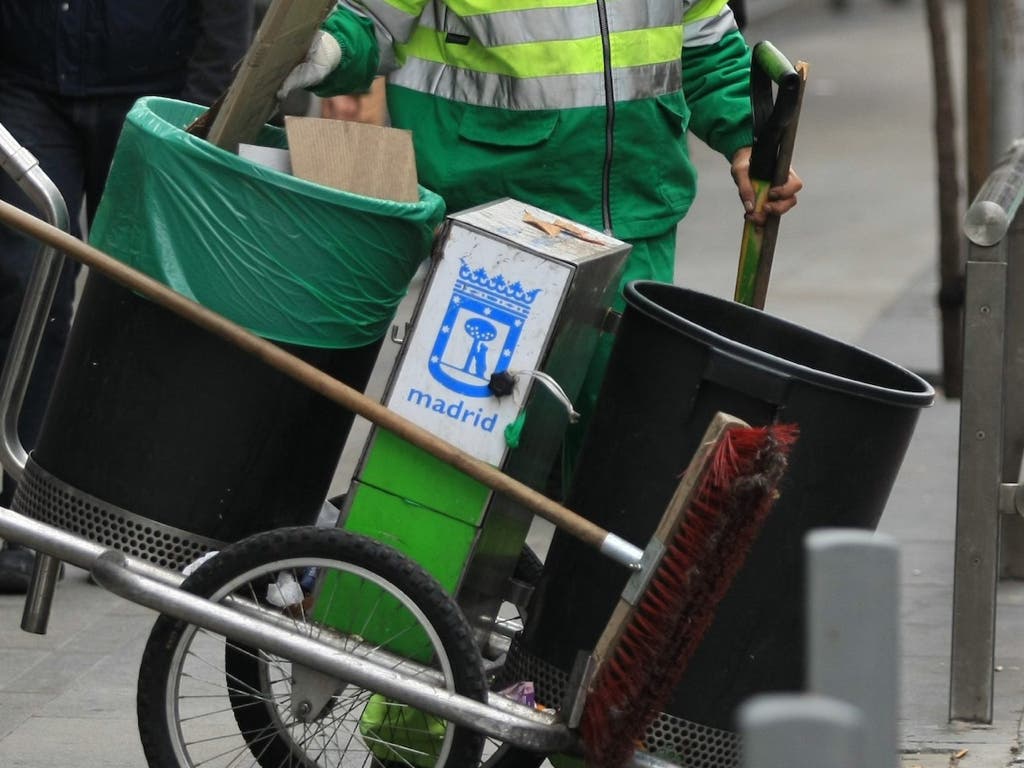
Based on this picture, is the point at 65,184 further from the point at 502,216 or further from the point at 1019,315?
the point at 1019,315

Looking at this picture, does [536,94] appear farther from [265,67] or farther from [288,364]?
[288,364]

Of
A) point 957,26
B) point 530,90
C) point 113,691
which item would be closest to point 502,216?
point 530,90

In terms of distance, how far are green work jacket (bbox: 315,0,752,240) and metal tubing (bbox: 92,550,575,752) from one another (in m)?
0.97

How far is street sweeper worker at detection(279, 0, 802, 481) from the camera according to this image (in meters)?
3.45

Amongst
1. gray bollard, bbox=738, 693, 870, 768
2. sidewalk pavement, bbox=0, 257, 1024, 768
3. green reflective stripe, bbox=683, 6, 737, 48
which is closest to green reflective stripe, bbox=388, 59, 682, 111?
green reflective stripe, bbox=683, 6, 737, 48

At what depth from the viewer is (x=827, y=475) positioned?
3.03m

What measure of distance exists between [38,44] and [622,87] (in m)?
1.74

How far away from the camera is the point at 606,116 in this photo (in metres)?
3.50

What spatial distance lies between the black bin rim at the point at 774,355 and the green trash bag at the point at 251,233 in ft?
1.35

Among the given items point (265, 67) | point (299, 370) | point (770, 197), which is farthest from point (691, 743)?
point (265, 67)

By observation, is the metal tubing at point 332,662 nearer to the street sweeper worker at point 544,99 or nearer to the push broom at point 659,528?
the push broom at point 659,528

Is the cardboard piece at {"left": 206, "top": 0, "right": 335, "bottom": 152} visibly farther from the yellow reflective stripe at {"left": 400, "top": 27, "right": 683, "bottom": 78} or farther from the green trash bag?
the yellow reflective stripe at {"left": 400, "top": 27, "right": 683, "bottom": 78}

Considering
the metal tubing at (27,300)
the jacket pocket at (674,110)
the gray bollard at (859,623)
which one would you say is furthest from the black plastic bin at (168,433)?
the gray bollard at (859,623)

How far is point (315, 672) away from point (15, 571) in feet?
5.58
